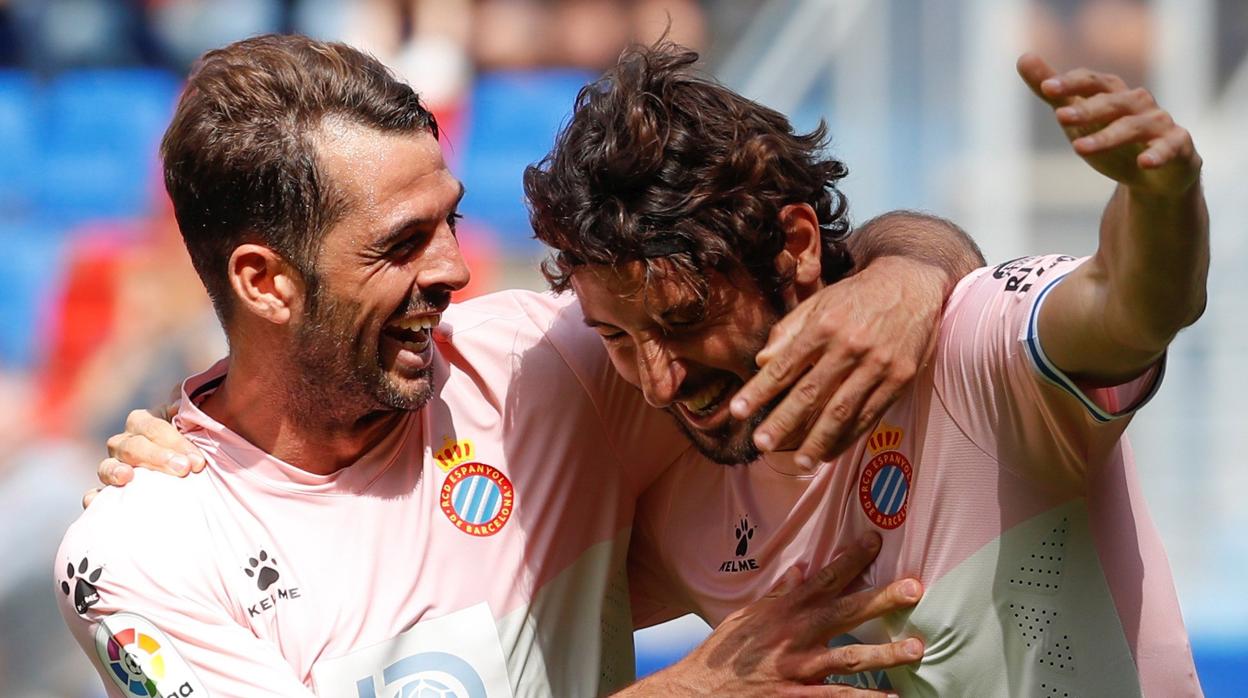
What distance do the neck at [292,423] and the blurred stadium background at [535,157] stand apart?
3655mm

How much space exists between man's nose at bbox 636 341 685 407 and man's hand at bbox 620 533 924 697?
39cm

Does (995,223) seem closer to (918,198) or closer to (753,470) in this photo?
(918,198)

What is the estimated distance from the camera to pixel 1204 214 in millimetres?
1945

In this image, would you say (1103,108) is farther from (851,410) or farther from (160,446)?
(160,446)

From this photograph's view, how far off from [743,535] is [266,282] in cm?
106

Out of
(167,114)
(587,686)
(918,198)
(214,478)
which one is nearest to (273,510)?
(214,478)

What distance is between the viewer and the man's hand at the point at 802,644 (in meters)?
2.42

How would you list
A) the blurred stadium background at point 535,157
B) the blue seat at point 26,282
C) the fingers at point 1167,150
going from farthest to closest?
the blue seat at point 26,282 → the blurred stadium background at point 535,157 → the fingers at point 1167,150

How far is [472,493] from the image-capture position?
2855mm

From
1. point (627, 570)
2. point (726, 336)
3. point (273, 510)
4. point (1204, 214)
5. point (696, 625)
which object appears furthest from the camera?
point (696, 625)

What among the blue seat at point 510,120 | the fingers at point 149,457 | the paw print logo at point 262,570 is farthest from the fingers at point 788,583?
the blue seat at point 510,120

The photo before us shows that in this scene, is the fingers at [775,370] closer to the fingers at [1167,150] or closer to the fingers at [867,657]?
the fingers at [867,657]

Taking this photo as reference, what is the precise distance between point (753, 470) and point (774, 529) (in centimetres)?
12

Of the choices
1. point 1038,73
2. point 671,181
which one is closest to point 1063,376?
point 1038,73
